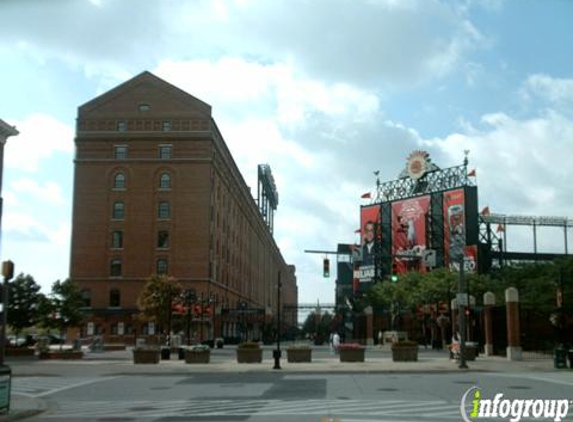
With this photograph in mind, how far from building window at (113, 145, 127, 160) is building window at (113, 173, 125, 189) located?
1899 mm

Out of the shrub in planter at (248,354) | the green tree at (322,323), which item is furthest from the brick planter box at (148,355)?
the green tree at (322,323)

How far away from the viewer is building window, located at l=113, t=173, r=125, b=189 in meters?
79.3

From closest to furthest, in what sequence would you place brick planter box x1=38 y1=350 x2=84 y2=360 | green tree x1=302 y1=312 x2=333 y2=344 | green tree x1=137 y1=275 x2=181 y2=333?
1. brick planter box x1=38 y1=350 x2=84 y2=360
2. green tree x1=137 y1=275 x2=181 y2=333
3. green tree x1=302 y1=312 x2=333 y2=344

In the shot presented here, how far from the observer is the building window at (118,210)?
7888 centimetres

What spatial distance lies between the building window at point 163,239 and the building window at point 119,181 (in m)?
6.71

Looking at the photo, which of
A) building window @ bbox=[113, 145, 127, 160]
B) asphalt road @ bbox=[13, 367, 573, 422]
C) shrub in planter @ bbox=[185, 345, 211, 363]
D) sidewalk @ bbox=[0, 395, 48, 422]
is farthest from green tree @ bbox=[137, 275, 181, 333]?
sidewalk @ bbox=[0, 395, 48, 422]

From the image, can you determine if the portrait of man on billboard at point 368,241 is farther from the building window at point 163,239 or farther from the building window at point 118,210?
the building window at point 118,210

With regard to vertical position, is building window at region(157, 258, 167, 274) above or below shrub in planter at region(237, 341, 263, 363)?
above

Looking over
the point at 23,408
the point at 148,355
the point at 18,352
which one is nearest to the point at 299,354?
the point at 148,355

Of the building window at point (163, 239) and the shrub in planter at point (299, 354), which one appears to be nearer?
the shrub in planter at point (299, 354)

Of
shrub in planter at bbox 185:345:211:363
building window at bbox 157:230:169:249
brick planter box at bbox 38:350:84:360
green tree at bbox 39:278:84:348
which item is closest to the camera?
shrub in planter at bbox 185:345:211:363

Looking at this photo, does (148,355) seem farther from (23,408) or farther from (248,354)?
(23,408)

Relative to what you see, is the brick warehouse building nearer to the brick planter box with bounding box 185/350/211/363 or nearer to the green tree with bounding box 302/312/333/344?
the brick planter box with bounding box 185/350/211/363

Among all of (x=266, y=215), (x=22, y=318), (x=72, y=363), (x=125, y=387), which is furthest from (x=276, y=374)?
(x=266, y=215)
